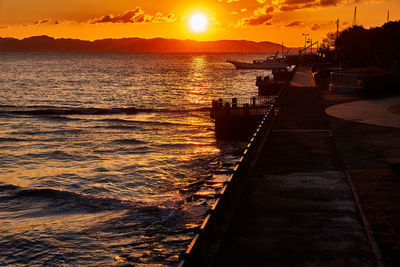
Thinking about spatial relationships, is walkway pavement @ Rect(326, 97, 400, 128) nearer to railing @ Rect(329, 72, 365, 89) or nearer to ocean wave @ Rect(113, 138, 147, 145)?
railing @ Rect(329, 72, 365, 89)

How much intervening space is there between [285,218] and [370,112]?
27.0 meters

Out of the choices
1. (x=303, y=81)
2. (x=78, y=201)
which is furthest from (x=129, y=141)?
(x=303, y=81)

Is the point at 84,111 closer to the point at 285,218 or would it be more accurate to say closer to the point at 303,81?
the point at 303,81

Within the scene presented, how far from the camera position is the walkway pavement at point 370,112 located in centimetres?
3312

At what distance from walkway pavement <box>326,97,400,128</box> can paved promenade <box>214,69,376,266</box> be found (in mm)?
11382

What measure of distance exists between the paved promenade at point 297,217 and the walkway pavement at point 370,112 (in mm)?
11382

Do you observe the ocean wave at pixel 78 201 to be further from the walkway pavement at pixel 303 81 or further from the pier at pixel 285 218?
the walkway pavement at pixel 303 81

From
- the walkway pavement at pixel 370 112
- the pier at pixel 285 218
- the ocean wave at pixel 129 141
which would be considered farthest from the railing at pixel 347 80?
the pier at pixel 285 218

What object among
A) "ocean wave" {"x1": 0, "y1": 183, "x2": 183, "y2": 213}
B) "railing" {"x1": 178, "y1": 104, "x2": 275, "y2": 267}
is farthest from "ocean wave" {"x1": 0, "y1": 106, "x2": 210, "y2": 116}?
"railing" {"x1": 178, "y1": 104, "x2": 275, "y2": 267}

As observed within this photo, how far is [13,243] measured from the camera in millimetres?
19141

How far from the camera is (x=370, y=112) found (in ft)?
123

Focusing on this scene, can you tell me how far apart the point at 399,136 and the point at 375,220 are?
15152 millimetres

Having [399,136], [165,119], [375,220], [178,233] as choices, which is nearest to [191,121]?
[165,119]

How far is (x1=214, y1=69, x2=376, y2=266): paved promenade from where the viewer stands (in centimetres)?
1116
